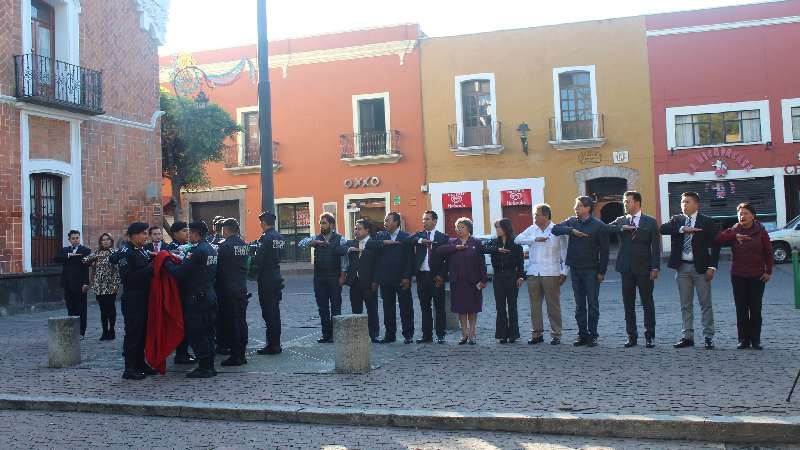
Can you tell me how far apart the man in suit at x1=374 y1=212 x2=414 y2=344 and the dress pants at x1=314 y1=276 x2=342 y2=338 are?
61 cm

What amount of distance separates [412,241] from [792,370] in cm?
489

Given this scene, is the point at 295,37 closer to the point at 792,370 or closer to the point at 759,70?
the point at 759,70

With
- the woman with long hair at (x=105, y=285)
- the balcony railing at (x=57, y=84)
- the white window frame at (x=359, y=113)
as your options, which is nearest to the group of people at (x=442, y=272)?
the woman with long hair at (x=105, y=285)

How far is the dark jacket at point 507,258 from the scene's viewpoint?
34.8ft

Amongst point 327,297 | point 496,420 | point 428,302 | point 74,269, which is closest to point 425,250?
point 428,302

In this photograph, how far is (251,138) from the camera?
33.2 meters

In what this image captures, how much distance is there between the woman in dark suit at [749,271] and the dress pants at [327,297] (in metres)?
4.90

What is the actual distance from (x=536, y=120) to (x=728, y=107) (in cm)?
648

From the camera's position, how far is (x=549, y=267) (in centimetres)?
1039

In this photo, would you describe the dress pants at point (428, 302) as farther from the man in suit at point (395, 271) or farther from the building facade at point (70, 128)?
the building facade at point (70, 128)

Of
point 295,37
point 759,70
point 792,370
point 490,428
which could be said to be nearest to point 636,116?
point 759,70

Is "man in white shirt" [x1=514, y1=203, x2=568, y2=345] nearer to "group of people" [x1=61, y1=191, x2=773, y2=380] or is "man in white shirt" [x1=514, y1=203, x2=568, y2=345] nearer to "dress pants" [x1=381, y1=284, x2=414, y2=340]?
"group of people" [x1=61, y1=191, x2=773, y2=380]

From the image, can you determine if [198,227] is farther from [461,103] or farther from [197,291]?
[461,103]

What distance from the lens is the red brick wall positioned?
18109 millimetres
